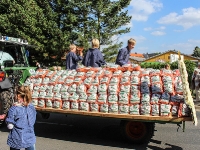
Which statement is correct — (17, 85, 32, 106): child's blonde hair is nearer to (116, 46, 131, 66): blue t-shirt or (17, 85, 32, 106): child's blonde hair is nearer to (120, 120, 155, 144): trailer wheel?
(120, 120, 155, 144): trailer wheel

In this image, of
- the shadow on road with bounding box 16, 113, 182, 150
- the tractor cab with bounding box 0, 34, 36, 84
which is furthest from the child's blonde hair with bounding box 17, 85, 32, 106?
the tractor cab with bounding box 0, 34, 36, 84

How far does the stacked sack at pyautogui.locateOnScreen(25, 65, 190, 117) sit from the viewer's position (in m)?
5.40

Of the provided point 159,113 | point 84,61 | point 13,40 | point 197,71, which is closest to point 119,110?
point 159,113

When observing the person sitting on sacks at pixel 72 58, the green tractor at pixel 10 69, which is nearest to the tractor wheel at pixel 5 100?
the green tractor at pixel 10 69

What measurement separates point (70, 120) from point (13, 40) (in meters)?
3.16

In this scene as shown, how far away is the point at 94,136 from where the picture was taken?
259 inches

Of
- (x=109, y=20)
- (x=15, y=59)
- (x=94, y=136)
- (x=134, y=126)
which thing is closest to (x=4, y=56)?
(x=15, y=59)

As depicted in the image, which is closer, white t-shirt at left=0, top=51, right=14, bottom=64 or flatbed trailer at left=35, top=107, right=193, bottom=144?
flatbed trailer at left=35, top=107, right=193, bottom=144

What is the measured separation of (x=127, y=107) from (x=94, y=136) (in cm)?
147

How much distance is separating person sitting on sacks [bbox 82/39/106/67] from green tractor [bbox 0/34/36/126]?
158 centimetres

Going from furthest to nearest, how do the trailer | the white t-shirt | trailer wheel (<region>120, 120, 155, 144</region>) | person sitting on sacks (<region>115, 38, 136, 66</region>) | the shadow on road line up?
1. the white t-shirt
2. person sitting on sacks (<region>115, 38, 136, 66</region>)
3. the shadow on road
4. trailer wheel (<region>120, 120, 155, 144</region>)
5. the trailer

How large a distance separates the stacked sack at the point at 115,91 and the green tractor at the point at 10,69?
3.40ft

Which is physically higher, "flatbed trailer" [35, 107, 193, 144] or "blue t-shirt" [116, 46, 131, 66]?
"blue t-shirt" [116, 46, 131, 66]

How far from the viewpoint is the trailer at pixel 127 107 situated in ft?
17.1
